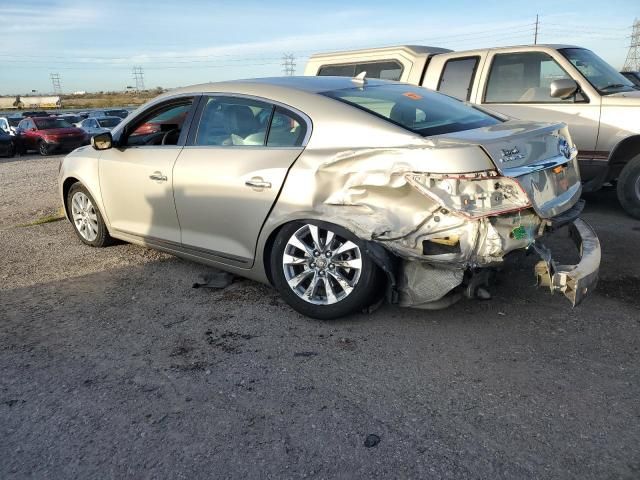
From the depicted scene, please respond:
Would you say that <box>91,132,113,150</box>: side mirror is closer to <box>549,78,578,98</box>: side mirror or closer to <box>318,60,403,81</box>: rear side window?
<box>318,60,403,81</box>: rear side window

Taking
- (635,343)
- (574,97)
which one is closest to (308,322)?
(635,343)

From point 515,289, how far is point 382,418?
2.05 metres

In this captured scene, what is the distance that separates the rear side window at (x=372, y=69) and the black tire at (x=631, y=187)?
3184 millimetres

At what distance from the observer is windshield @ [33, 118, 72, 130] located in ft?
74.5

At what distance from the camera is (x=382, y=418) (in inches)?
111

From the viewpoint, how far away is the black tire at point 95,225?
5.77 meters

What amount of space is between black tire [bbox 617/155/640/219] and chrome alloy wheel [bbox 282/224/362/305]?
437 centimetres

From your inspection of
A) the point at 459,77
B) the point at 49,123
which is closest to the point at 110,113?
the point at 49,123

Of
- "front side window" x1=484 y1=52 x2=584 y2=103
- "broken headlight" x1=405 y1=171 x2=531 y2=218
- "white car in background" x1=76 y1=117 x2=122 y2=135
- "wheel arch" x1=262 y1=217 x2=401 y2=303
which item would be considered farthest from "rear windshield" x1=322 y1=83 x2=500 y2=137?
"white car in background" x1=76 y1=117 x2=122 y2=135

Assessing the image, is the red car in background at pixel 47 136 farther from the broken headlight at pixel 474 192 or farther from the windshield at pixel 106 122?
the broken headlight at pixel 474 192

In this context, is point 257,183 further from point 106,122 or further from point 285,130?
point 106,122

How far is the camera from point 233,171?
4.22 metres

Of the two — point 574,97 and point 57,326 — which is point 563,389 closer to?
point 57,326

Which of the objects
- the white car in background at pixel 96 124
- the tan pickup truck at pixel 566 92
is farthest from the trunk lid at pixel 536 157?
the white car in background at pixel 96 124
